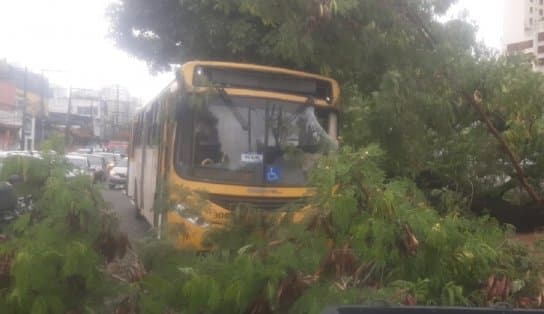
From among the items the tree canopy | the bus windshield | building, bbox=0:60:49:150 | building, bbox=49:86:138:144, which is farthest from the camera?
building, bbox=49:86:138:144

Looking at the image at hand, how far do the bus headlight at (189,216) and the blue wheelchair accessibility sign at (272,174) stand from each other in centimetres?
292

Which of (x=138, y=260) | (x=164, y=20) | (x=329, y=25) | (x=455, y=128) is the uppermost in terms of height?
(x=164, y=20)

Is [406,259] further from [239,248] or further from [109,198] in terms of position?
[109,198]

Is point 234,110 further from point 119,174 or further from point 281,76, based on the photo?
point 119,174

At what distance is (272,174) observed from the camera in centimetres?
799

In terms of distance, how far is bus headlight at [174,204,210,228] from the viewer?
5031mm

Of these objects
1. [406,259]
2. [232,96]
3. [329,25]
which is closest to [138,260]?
[406,259]

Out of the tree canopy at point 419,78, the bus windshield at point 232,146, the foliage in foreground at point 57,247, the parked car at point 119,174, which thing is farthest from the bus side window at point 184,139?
the parked car at point 119,174

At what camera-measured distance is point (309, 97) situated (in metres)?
8.34

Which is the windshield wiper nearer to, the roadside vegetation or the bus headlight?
the roadside vegetation

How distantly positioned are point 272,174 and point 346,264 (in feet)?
12.7

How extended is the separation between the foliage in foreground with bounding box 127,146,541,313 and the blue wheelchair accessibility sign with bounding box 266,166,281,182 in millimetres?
3416

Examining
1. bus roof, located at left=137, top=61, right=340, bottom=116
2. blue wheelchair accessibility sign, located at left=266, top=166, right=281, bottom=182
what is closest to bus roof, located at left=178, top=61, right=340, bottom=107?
bus roof, located at left=137, top=61, right=340, bottom=116

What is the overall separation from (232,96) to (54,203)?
3.97 metres
